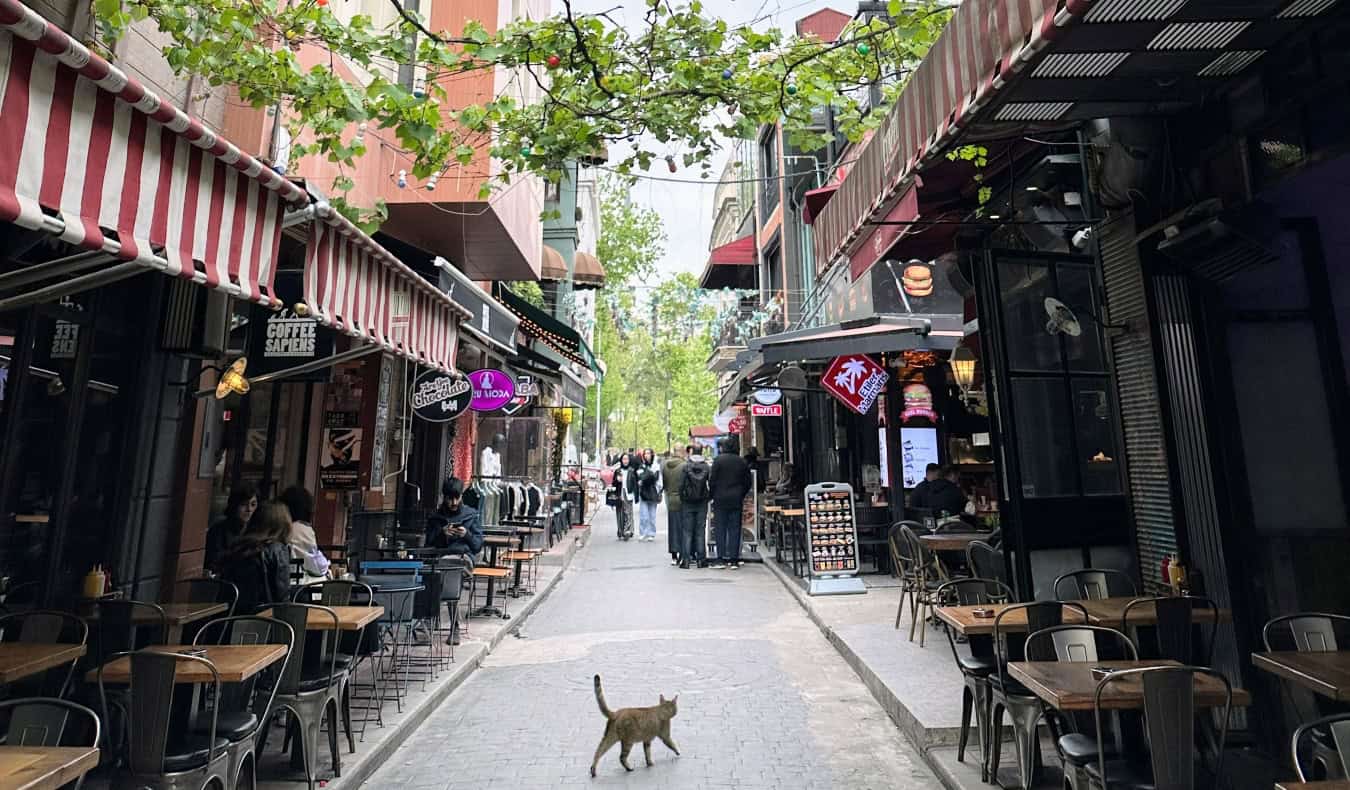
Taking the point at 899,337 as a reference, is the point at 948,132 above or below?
below

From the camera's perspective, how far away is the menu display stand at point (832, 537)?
34.8ft

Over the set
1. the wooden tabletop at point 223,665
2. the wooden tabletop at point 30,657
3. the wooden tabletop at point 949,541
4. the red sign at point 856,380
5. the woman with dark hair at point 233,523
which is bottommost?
the wooden tabletop at point 223,665

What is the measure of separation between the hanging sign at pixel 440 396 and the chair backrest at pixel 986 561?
22.7 feet

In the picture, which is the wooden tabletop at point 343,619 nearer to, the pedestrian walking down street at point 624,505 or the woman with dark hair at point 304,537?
the woman with dark hair at point 304,537

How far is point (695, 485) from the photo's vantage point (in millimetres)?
13664

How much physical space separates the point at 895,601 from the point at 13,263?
987cm

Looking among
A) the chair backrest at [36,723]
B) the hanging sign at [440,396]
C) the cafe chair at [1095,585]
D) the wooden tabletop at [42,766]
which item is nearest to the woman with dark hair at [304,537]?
the chair backrest at [36,723]

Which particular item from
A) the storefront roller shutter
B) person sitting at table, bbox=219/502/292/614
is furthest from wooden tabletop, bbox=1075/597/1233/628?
person sitting at table, bbox=219/502/292/614

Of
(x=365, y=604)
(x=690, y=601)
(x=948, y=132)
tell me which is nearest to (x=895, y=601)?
(x=690, y=601)

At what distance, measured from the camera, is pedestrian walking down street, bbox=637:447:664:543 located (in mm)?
18875

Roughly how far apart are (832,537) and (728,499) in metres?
3.19

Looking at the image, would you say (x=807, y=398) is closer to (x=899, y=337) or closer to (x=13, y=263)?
(x=899, y=337)

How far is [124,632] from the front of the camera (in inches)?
174

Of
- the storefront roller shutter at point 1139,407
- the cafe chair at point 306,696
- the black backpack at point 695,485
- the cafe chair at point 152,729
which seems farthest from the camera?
the black backpack at point 695,485
